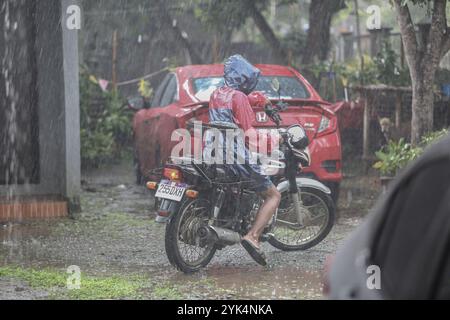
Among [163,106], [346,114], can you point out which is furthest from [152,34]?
[163,106]

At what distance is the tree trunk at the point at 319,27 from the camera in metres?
16.4

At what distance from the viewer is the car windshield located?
33.8ft

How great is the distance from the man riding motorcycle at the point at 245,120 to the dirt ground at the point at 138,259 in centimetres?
32

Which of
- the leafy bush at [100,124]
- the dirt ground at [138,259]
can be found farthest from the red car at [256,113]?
the leafy bush at [100,124]

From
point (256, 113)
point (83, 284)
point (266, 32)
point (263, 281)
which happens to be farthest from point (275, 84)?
point (266, 32)

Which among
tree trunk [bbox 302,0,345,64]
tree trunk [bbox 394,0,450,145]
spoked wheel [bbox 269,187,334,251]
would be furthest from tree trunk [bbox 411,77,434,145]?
tree trunk [bbox 302,0,345,64]

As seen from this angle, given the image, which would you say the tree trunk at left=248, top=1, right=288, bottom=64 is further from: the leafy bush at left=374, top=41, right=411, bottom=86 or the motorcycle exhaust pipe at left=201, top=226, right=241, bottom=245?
the motorcycle exhaust pipe at left=201, top=226, right=241, bottom=245

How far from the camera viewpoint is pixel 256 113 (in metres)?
9.31

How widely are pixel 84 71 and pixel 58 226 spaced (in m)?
7.05

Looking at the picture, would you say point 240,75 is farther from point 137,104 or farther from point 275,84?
point 137,104

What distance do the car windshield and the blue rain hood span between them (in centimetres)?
230

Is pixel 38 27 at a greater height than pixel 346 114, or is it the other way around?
pixel 38 27

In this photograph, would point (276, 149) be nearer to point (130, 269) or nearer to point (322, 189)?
point (322, 189)

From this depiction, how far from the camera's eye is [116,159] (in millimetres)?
15914
